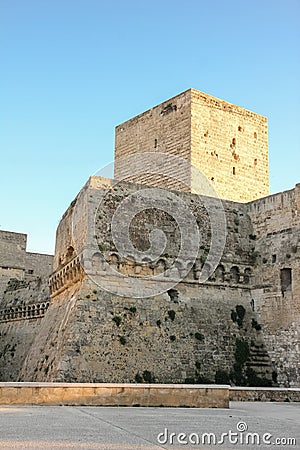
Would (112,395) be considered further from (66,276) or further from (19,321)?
(19,321)

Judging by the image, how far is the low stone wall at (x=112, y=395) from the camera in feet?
36.0

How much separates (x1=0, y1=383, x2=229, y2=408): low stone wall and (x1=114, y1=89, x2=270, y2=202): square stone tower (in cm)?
1288

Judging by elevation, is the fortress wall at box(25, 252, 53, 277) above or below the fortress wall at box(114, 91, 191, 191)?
below

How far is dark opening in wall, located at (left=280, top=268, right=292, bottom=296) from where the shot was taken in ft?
62.0

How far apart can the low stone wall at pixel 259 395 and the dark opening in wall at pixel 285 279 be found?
193 inches

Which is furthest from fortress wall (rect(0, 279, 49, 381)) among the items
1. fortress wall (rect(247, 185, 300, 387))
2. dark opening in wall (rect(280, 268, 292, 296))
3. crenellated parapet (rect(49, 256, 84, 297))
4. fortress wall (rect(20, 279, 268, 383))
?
dark opening in wall (rect(280, 268, 292, 296))

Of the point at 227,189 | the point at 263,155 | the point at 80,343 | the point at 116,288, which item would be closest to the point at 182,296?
the point at 116,288

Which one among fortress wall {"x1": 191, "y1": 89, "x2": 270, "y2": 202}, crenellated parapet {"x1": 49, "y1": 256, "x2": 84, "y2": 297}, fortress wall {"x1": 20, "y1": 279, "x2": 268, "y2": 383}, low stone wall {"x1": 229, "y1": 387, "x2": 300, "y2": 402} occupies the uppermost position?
fortress wall {"x1": 191, "y1": 89, "x2": 270, "y2": 202}

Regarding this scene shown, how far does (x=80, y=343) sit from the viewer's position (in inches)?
632

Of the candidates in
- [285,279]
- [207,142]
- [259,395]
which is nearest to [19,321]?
[207,142]

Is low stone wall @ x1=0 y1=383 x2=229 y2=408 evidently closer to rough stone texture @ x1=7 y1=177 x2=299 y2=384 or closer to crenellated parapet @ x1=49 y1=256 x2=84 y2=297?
rough stone texture @ x1=7 y1=177 x2=299 y2=384

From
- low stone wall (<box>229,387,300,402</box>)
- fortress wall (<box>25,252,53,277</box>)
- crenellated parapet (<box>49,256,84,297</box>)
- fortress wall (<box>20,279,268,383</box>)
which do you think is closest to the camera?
low stone wall (<box>229,387,300,402</box>)

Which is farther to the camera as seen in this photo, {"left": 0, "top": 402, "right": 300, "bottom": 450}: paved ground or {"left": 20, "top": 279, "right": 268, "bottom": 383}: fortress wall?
{"left": 20, "top": 279, "right": 268, "bottom": 383}: fortress wall

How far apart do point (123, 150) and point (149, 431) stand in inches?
848
